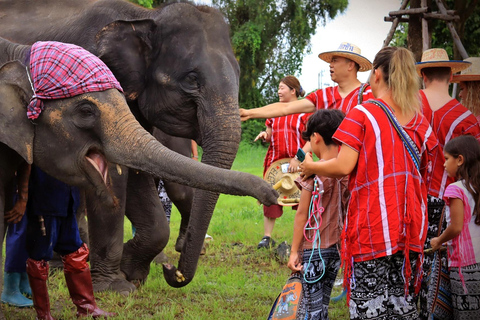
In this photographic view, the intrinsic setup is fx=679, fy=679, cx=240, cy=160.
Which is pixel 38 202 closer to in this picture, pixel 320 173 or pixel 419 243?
pixel 320 173

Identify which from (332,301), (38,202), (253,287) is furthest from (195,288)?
(38,202)

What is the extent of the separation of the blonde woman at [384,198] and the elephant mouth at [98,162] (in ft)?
3.74

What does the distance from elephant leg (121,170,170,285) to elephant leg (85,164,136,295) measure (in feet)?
0.89

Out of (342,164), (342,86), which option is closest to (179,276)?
(342,164)

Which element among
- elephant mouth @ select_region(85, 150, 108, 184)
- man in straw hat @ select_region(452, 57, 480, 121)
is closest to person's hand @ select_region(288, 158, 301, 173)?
man in straw hat @ select_region(452, 57, 480, 121)

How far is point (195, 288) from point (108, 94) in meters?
2.59

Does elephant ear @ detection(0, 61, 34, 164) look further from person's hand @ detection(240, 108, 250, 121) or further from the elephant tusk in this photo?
person's hand @ detection(240, 108, 250, 121)

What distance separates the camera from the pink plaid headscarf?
3438 mm

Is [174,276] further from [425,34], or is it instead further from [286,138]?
[425,34]

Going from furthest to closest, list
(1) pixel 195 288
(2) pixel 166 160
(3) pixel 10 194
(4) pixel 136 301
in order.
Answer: (1) pixel 195 288, (4) pixel 136 301, (3) pixel 10 194, (2) pixel 166 160

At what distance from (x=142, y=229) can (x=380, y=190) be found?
278cm

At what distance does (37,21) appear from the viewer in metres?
5.37

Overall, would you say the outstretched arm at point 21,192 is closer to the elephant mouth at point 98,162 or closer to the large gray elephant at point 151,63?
the elephant mouth at point 98,162

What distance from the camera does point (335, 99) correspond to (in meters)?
5.30
